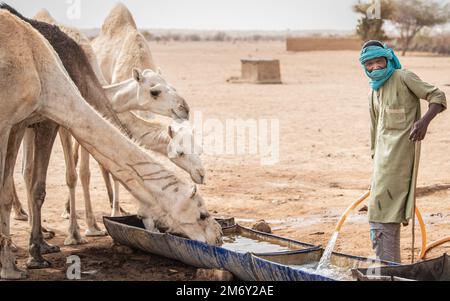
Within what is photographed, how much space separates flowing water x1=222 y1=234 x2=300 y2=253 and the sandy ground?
54cm

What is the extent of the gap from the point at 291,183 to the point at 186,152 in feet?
12.2

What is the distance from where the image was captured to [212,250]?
6520mm

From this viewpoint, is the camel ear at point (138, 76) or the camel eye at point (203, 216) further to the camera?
the camel ear at point (138, 76)

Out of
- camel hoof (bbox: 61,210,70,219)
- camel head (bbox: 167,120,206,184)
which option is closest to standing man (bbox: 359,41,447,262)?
camel head (bbox: 167,120,206,184)

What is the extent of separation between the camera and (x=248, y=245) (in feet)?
24.5

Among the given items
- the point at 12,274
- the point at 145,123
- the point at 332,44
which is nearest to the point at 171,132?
the point at 145,123

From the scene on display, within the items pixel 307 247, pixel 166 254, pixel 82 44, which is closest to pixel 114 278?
pixel 166 254

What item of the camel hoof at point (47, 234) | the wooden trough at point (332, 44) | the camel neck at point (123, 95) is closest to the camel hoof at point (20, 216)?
the camel hoof at point (47, 234)

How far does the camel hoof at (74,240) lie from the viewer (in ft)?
27.8

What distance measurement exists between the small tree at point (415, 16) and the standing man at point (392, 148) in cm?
4545

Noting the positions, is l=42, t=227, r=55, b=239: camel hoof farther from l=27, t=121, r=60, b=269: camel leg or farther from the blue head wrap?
the blue head wrap

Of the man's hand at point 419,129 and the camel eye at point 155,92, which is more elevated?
the man's hand at point 419,129

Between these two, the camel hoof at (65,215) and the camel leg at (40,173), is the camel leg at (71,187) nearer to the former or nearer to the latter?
the camel leg at (40,173)

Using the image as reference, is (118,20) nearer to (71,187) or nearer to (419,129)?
(71,187)
